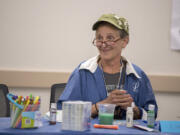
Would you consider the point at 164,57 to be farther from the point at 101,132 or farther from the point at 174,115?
the point at 101,132

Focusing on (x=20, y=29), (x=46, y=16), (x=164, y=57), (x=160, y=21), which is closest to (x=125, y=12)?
(x=160, y=21)

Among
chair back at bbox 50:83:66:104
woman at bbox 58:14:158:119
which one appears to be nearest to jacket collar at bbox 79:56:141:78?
woman at bbox 58:14:158:119

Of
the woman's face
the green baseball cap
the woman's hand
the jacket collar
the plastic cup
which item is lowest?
the plastic cup

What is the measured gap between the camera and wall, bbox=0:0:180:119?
3084 mm

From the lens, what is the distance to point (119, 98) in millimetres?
1876

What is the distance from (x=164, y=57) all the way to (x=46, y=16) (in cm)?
134

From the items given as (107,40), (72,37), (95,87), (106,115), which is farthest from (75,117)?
(72,37)

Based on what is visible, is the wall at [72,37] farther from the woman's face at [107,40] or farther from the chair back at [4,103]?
the woman's face at [107,40]

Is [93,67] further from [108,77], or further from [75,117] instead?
[75,117]

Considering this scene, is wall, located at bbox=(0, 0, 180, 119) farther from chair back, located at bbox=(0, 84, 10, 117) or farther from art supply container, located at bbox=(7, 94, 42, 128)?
Result: art supply container, located at bbox=(7, 94, 42, 128)

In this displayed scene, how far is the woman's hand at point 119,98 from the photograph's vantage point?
1.84 meters

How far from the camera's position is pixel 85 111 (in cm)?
143

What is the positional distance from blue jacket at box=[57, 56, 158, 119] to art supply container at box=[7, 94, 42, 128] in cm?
55

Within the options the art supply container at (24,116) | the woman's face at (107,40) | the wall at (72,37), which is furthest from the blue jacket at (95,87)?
the wall at (72,37)
